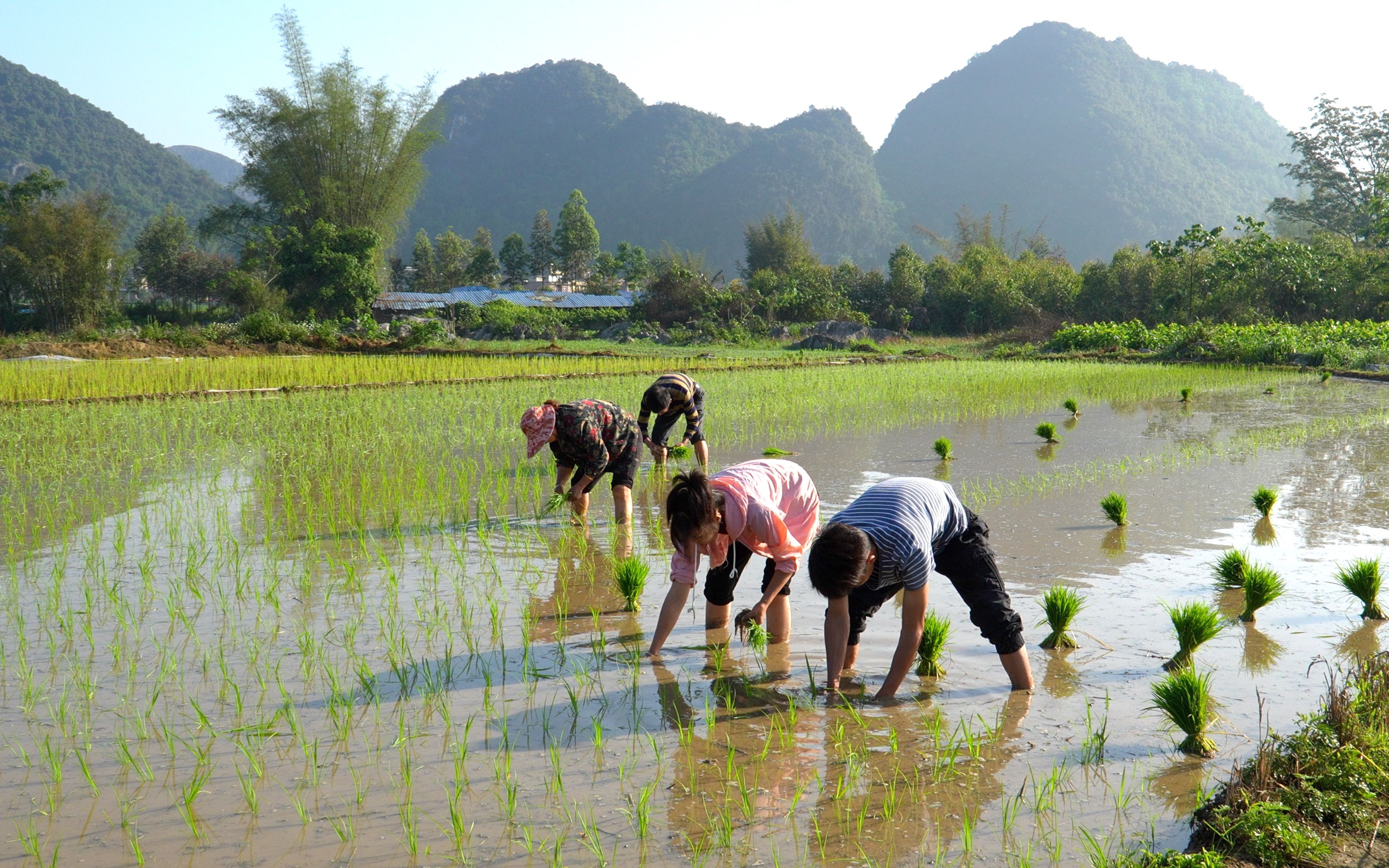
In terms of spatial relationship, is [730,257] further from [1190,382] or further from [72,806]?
[72,806]

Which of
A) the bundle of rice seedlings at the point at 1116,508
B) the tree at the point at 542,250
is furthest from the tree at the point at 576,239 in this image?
the bundle of rice seedlings at the point at 1116,508

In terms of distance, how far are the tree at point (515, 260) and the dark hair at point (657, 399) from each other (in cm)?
5177

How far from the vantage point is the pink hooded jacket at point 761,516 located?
10.3 feet

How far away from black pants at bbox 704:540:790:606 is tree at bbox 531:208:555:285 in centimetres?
5540

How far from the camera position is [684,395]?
7.09 m

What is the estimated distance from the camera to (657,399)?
22.1ft

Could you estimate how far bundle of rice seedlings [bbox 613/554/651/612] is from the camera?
4203 mm

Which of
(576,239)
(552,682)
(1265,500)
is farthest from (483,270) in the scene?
(552,682)

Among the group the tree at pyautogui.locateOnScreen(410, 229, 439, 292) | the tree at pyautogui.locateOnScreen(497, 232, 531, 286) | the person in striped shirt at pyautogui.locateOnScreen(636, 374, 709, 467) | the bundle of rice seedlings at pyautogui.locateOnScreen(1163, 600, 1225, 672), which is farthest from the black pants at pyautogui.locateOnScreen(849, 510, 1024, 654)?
the tree at pyautogui.locateOnScreen(497, 232, 531, 286)

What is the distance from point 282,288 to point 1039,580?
30.3 meters

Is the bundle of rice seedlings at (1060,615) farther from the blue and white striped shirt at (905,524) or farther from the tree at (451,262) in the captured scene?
the tree at (451,262)

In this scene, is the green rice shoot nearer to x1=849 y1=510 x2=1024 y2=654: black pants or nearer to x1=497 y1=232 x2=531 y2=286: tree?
x1=849 y1=510 x2=1024 y2=654: black pants

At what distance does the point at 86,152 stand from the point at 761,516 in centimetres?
7748

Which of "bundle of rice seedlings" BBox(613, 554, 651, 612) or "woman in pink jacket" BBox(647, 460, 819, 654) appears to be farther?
"bundle of rice seedlings" BBox(613, 554, 651, 612)
